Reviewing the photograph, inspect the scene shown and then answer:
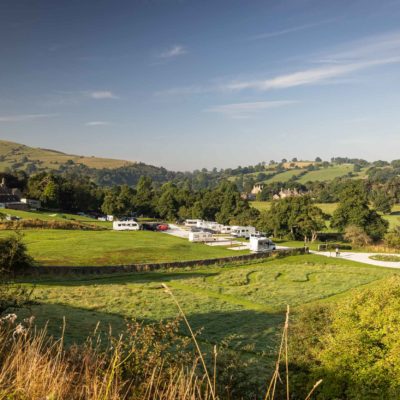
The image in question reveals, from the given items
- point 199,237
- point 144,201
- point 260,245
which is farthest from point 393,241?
point 144,201

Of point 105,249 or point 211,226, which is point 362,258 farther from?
point 105,249

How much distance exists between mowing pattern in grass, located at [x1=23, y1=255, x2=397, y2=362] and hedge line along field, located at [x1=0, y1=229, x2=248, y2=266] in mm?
5612

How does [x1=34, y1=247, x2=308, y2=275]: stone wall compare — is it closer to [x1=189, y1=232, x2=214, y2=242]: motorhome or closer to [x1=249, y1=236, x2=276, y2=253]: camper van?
[x1=249, y1=236, x2=276, y2=253]: camper van

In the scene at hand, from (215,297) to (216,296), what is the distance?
450mm

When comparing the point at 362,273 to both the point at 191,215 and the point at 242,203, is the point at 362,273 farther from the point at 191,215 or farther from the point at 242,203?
the point at 191,215

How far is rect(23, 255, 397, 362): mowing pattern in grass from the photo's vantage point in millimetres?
23281

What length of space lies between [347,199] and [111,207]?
5440 centimetres

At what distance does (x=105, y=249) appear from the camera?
1972 inches

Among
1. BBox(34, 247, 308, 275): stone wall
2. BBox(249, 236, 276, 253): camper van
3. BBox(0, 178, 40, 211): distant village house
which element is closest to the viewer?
BBox(34, 247, 308, 275): stone wall

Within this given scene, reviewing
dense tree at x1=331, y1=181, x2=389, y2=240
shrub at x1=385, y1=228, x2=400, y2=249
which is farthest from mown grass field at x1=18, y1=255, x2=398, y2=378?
dense tree at x1=331, y1=181, x2=389, y2=240

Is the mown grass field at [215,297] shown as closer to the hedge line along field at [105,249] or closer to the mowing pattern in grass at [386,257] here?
the hedge line along field at [105,249]

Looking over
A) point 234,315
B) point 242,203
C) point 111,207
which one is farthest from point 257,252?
point 111,207

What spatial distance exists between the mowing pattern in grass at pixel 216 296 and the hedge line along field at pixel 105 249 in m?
5.61

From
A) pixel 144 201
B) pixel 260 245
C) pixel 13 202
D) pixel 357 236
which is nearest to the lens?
pixel 260 245
